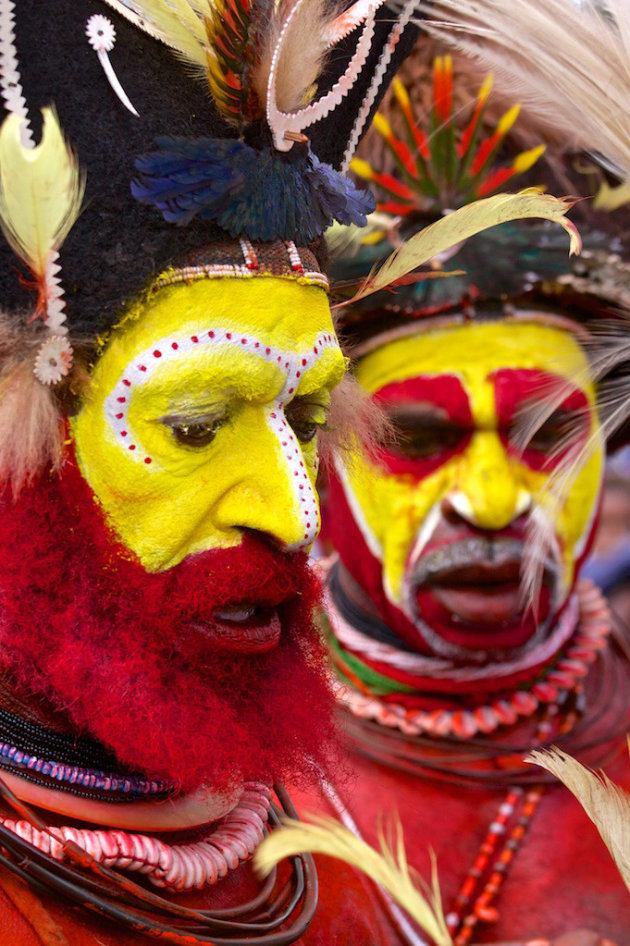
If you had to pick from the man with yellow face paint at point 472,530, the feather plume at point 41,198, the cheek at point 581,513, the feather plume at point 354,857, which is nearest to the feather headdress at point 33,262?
the feather plume at point 41,198

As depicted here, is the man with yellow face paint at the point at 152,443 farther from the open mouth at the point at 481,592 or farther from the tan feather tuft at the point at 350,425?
the open mouth at the point at 481,592

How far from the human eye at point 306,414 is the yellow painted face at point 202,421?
63mm

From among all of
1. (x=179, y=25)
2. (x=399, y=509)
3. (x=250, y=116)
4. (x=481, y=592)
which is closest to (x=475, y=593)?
(x=481, y=592)

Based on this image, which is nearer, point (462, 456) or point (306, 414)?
point (306, 414)

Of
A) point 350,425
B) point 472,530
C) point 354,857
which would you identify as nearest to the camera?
point 354,857

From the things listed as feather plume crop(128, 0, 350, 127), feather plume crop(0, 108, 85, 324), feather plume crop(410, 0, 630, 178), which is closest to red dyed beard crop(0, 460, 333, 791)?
feather plume crop(0, 108, 85, 324)

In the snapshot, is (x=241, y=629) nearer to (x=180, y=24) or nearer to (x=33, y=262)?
(x=33, y=262)

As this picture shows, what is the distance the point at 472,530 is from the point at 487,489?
103 mm

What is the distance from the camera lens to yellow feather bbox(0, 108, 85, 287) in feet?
4.11

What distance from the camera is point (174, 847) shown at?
1473mm

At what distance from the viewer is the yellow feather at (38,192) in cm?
125

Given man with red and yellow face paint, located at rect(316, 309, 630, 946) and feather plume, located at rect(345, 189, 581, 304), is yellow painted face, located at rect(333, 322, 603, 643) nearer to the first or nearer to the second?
man with red and yellow face paint, located at rect(316, 309, 630, 946)

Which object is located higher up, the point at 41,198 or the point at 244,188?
the point at 244,188

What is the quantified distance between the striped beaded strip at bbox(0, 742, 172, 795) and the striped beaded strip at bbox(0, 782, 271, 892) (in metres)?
0.06
